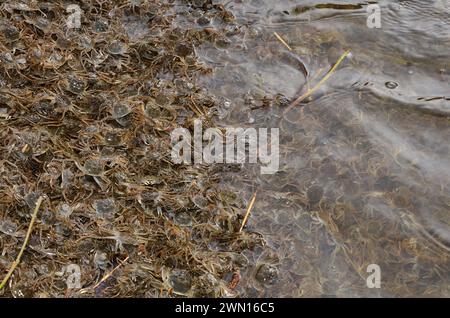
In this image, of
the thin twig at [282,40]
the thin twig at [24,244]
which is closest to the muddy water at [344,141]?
the thin twig at [282,40]

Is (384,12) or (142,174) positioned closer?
(142,174)

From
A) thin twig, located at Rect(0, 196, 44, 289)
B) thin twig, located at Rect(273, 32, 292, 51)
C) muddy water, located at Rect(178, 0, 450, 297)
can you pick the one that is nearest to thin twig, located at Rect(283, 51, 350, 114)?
muddy water, located at Rect(178, 0, 450, 297)

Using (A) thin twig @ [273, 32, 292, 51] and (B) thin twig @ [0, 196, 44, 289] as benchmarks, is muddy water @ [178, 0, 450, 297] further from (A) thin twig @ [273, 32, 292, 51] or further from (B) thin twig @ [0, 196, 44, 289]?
(B) thin twig @ [0, 196, 44, 289]

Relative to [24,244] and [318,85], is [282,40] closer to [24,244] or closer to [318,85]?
[318,85]

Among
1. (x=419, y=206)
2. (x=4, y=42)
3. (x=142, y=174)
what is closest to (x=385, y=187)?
(x=419, y=206)

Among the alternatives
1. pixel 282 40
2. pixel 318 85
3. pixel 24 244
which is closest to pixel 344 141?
pixel 318 85

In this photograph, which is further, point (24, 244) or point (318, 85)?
point (318, 85)

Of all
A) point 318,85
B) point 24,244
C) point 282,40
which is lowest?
point 24,244
